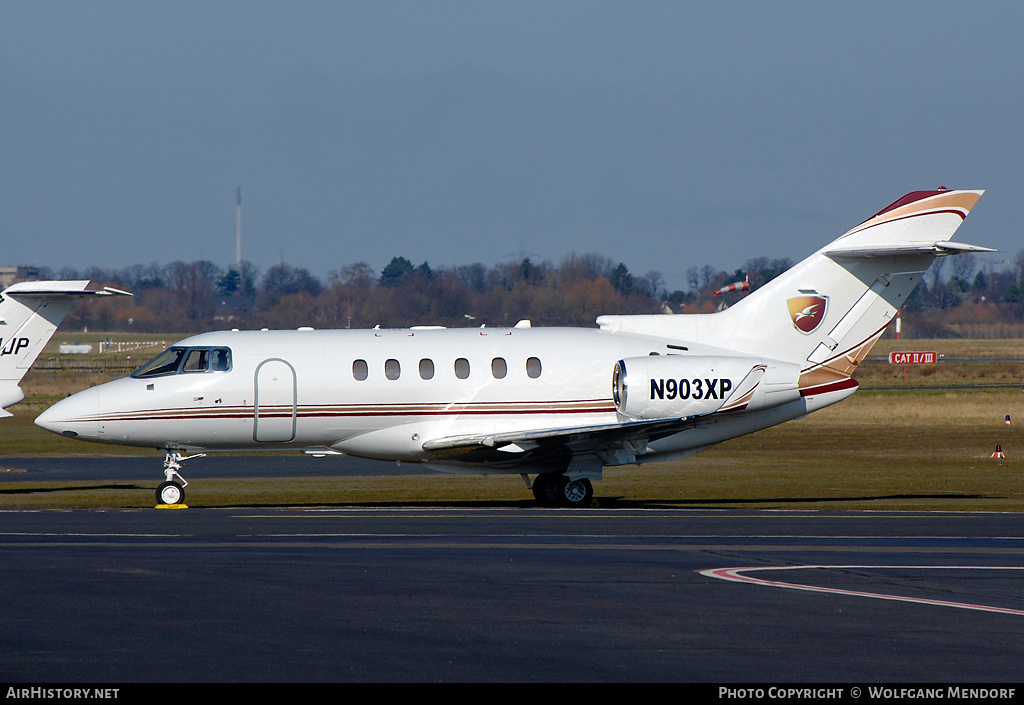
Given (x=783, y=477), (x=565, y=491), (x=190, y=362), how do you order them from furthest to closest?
1. (x=783, y=477)
2. (x=565, y=491)
3. (x=190, y=362)

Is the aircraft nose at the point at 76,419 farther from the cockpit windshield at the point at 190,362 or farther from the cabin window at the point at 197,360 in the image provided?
the cabin window at the point at 197,360

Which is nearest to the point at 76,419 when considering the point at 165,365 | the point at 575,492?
the point at 165,365

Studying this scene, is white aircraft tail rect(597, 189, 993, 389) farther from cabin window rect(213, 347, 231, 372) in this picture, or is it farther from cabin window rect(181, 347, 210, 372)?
cabin window rect(181, 347, 210, 372)

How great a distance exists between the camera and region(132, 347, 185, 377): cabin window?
2341 cm

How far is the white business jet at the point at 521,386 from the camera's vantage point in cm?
2305

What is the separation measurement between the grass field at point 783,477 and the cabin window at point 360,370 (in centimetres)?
263

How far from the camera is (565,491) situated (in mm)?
23609

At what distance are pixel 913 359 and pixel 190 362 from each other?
239ft

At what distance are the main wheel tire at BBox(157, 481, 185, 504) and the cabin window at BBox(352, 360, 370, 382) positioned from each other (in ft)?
12.7

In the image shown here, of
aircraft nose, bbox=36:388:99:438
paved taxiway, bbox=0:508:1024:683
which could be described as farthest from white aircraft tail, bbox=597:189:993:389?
aircraft nose, bbox=36:388:99:438

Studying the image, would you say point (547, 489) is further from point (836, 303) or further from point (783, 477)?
point (783, 477)
